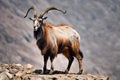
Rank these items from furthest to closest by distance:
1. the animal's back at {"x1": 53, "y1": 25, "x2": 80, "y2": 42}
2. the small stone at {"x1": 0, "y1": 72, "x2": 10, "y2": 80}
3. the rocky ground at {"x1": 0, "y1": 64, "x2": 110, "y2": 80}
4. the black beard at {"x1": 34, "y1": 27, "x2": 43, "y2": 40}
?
the animal's back at {"x1": 53, "y1": 25, "x2": 80, "y2": 42}, the black beard at {"x1": 34, "y1": 27, "x2": 43, "y2": 40}, the rocky ground at {"x1": 0, "y1": 64, "x2": 110, "y2": 80}, the small stone at {"x1": 0, "y1": 72, "x2": 10, "y2": 80}

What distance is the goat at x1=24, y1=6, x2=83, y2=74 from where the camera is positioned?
1101 inches

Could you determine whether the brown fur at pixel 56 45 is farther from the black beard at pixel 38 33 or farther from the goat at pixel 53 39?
the black beard at pixel 38 33

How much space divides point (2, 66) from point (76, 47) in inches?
206

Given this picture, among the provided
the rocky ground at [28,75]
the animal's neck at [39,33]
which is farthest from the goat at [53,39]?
the rocky ground at [28,75]

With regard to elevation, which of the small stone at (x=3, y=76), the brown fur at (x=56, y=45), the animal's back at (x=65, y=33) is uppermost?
the animal's back at (x=65, y=33)

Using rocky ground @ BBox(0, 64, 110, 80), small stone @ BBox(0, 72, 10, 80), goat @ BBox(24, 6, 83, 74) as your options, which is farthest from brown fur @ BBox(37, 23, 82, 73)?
small stone @ BBox(0, 72, 10, 80)

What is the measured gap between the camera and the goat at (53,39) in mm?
27953

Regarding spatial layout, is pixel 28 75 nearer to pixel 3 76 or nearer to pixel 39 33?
pixel 3 76

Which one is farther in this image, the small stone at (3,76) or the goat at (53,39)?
the goat at (53,39)

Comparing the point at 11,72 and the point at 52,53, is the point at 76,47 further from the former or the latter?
the point at 11,72

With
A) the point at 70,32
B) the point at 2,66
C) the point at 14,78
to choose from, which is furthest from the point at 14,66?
the point at 70,32

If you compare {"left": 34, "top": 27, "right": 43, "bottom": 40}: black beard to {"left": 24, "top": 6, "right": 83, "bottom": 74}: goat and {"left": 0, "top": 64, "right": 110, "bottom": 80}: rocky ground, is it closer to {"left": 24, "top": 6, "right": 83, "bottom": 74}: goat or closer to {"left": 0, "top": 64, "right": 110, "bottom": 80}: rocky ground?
{"left": 24, "top": 6, "right": 83, "bottom": 74}: goat

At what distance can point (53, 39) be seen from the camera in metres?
28.7

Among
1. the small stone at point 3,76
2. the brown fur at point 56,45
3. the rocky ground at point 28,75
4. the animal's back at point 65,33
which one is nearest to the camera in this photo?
the small stone at point 3,76
